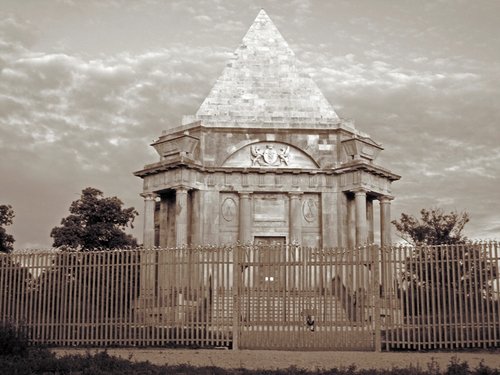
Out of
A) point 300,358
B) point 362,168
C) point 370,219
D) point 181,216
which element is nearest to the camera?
point 300,358

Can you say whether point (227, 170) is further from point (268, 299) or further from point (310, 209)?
point (268, 299)

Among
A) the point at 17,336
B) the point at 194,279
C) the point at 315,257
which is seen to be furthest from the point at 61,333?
the point at 315,257

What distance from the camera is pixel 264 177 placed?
35188 millimetres

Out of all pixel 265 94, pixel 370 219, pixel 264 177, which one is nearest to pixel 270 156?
pixel 264 177

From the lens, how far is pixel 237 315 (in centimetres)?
1956

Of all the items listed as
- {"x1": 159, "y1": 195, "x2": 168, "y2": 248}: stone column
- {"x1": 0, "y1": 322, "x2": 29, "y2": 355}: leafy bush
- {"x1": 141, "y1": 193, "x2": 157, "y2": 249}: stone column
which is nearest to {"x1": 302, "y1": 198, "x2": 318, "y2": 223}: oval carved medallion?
{"x1": 159, "y1": 195, "x2": 168, "y2": 248}: stone column

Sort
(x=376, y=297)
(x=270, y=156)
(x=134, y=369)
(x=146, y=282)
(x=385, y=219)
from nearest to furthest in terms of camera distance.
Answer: (x=134, y=369), (x=376, y=297), (x=146, y=282), (x=270, y=156), (x=385, y=219)

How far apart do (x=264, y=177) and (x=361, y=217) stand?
5.16 m

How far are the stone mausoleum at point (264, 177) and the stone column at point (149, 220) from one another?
0.16 ft

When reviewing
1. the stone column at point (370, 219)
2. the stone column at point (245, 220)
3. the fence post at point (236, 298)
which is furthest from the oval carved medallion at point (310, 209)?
the fence post at point (236, 298)

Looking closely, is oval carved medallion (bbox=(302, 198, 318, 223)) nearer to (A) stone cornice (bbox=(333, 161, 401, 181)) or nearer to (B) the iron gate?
(A) stone cornice (bbox=(333, 161, 401, 181))

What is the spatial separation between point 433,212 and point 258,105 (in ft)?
A: 47.2

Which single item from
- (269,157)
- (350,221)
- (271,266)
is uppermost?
(269,157)

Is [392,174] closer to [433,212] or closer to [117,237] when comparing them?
[433,212]
